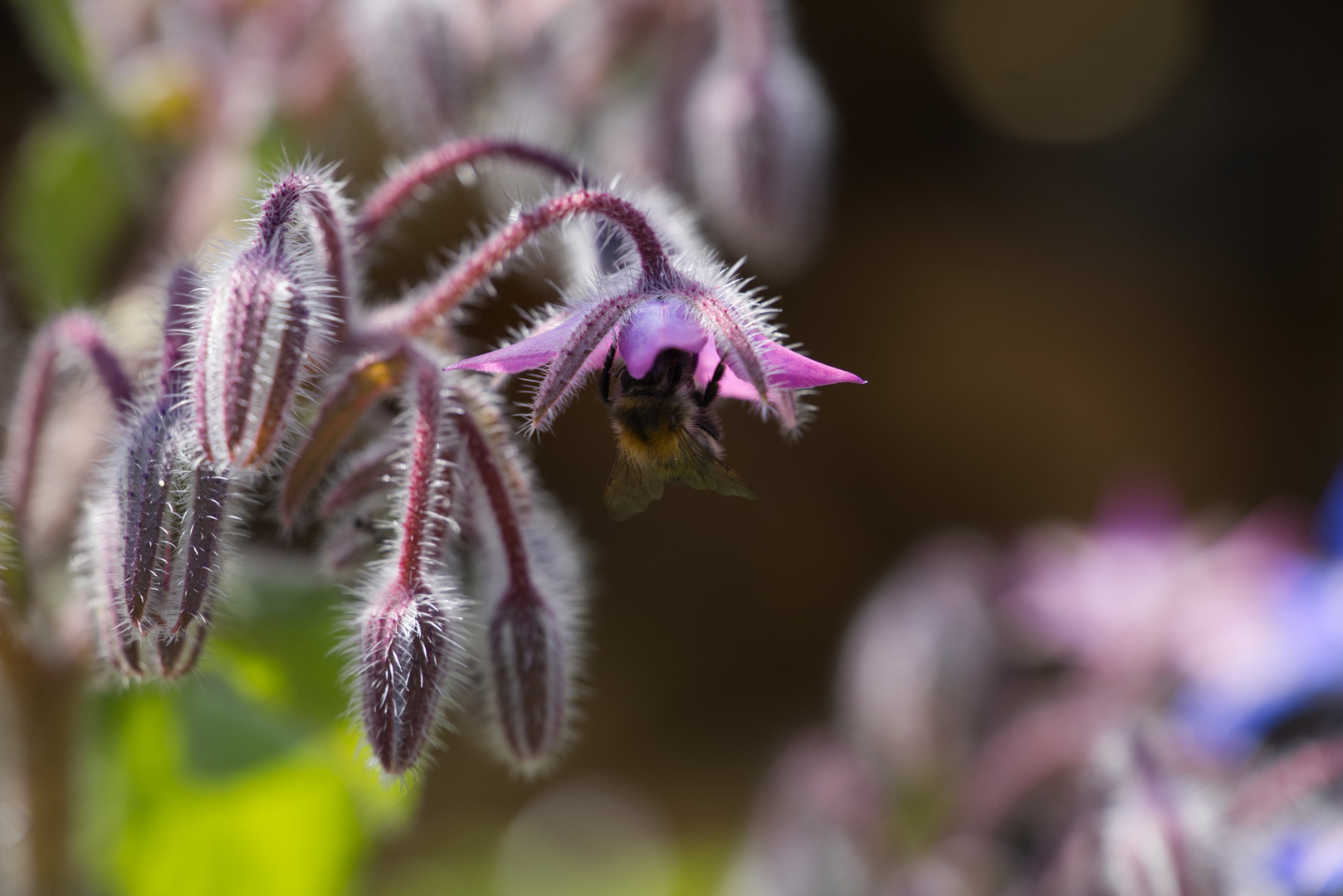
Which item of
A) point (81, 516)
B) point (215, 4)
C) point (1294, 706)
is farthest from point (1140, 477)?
point (81, 516)

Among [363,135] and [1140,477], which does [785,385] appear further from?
[1140,477]

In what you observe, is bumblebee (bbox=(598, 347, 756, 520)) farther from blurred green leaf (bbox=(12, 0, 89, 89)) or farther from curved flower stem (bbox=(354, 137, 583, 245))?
blurred green leaf (bbox=(12, 0, 89, 89))

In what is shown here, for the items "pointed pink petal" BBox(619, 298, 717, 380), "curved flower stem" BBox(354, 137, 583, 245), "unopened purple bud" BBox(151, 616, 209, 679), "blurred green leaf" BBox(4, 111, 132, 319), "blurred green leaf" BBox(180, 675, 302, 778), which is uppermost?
"blurred green leaf" BBox(4, 111, 132, 319)

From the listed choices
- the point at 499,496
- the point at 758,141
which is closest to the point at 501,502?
the point at 499,496

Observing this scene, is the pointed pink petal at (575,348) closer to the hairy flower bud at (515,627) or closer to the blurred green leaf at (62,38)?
the hairy flower bud at (515,627)

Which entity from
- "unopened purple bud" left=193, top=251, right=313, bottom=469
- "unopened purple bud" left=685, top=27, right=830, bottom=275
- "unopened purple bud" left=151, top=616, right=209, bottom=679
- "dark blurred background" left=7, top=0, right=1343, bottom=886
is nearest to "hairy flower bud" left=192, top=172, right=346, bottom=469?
"unopened purple bud" left=193, top=251, right=313, bottom=469

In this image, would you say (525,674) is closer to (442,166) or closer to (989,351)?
(442,166)
